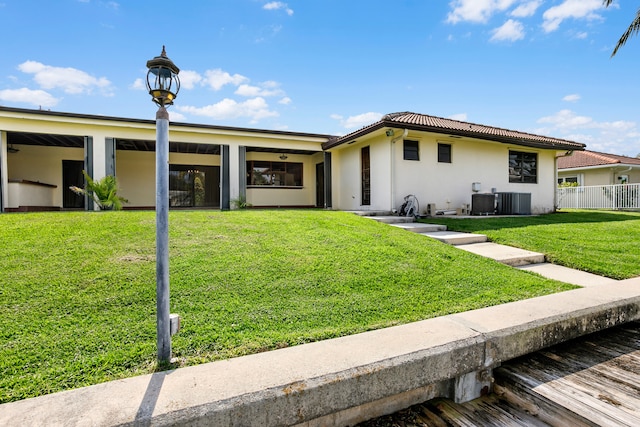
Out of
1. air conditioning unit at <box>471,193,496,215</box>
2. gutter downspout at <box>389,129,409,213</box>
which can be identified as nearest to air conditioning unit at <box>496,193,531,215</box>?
air conditioning unit at <box>471,193,496,215</box>

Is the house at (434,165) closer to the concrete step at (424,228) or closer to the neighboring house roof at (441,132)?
the neighboring house roof at (441,132)

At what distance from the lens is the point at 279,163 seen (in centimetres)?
1378

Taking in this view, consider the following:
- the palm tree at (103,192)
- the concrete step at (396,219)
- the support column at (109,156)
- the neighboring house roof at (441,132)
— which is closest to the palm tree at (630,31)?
the neighboring house roof at (441,132)

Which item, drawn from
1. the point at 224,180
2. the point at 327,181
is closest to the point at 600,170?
the point at 327,181

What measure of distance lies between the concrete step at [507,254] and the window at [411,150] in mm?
4197

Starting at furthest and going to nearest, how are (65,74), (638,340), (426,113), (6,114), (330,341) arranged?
1. (65,74)
2. (426,113)
3. (6,114)
4. (638,340)
5. (330,341)

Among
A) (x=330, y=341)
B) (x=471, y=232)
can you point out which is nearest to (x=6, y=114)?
(x=330, y=341)

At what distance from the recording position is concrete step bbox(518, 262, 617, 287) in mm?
3986

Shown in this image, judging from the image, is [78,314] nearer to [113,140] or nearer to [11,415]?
[11,415]

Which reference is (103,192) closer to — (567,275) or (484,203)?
(567,275)

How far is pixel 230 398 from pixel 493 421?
165 cm

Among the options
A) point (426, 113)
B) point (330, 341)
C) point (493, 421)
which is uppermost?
point (426, 113)

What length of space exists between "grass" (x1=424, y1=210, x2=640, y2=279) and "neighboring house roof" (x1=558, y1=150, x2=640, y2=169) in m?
12.7

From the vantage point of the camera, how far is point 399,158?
30.2ft
